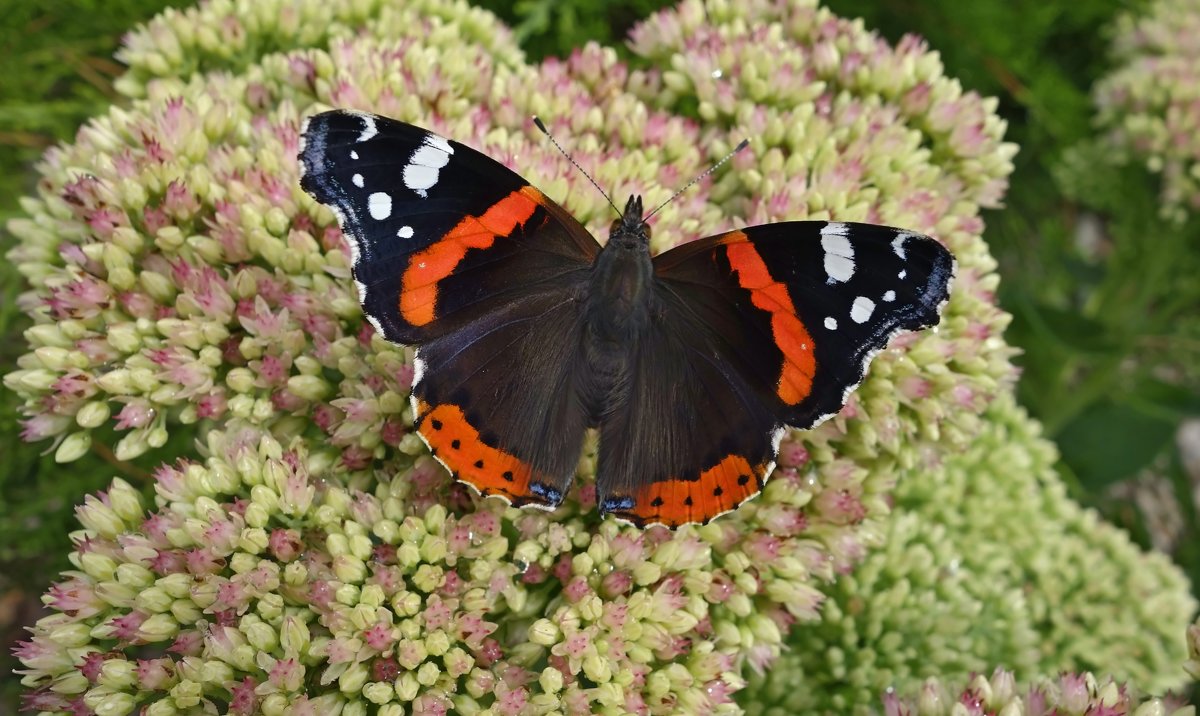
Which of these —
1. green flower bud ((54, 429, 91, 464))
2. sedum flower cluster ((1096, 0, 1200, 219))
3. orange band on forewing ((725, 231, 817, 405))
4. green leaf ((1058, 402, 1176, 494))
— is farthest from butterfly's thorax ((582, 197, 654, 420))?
green leaf ((1058, 402, 1176, 494))

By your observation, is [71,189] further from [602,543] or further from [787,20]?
[787,20]

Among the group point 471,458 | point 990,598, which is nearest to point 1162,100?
point 990,598

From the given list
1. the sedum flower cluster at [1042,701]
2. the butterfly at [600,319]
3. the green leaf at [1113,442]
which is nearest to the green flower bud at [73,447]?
the butterfly at [600,319]

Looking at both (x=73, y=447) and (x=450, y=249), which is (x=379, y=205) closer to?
(x=450, y=249)

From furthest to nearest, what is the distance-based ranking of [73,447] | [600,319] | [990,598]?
1. [990,598]
2. [73,447]
3. [600,319]

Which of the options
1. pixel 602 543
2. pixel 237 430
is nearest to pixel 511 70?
pixel 237 430
